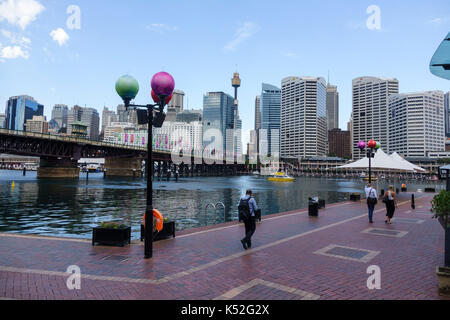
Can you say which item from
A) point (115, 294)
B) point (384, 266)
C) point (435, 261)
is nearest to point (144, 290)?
point (115, 294)

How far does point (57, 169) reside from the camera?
85.6 m

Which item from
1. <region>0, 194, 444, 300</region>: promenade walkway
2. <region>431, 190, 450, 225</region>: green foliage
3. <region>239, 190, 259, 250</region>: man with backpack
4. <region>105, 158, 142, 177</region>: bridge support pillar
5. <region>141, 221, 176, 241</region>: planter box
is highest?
<region>105, 158, 142, 177</region>: bridge support pillar

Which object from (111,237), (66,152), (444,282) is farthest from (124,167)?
(444,282)

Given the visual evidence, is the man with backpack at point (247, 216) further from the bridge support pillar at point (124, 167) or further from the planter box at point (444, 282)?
the bridge support pillar at point (124, 167)

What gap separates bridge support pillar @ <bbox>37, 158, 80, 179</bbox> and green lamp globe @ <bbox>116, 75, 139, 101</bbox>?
8813 centimetres

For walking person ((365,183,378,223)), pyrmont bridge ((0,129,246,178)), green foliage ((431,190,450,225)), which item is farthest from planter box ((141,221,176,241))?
pyrmont bridge ((0,129,246,178))

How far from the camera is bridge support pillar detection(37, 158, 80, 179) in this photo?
8544cm

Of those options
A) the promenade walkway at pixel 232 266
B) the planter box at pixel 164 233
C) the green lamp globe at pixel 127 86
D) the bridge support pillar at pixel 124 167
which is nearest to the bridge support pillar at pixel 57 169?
the bridge support pillar at pixel 124 167

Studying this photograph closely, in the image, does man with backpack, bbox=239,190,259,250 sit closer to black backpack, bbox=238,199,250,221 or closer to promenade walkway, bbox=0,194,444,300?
black backpack, bbox=238,199,250,221

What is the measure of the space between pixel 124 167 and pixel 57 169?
3184cm

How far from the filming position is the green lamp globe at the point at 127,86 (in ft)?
28.4

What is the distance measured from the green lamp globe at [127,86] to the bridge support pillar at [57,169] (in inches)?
3470
